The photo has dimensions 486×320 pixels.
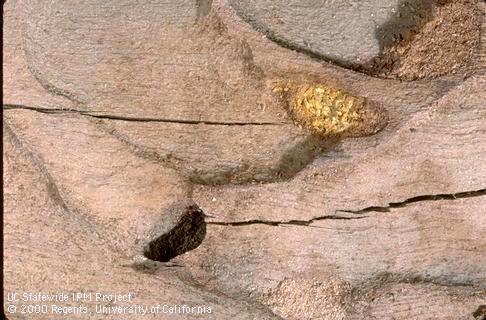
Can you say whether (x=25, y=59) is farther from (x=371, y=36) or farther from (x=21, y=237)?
(x=371, y=36)

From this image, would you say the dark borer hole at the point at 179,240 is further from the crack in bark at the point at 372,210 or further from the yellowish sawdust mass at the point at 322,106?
the yellowish sawdust mass at the point at 322,106

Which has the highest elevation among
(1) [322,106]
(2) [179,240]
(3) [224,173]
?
(1) [322,106]

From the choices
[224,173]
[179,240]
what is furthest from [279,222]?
[179,240]

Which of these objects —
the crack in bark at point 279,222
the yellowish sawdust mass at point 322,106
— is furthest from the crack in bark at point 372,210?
the yellowish sawdust mass at point 322,106

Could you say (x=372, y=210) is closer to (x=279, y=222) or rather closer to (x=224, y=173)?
(x=279, y=222)

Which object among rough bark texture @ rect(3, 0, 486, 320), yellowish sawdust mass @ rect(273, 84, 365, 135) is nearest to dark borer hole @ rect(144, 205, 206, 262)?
rough bark texture @ rect(3, 0, 486, 320)

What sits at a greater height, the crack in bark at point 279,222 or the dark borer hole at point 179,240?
the crack in bark at point 279,222
